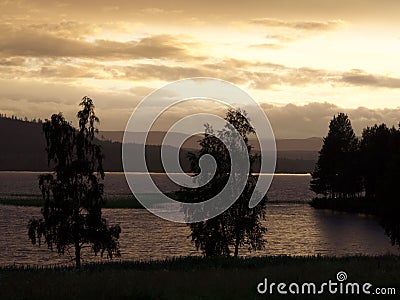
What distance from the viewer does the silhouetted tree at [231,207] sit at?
5078 cm

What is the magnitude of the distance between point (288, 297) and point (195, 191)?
3041 cm

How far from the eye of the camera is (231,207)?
51.4 metres

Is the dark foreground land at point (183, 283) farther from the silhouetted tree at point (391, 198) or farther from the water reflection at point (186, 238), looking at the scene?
the silhouetted tree at point (391, 198)

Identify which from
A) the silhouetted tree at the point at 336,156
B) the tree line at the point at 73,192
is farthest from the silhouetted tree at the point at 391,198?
the silhouetted tree at the point at 336,156

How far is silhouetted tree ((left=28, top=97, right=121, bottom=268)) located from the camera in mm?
40344

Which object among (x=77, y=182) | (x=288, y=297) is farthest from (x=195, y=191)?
(x=288, y=297)

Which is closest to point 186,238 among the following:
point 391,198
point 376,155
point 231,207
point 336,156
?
point 231,207

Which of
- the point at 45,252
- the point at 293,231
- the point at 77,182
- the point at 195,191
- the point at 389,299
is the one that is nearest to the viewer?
the point at 389,299

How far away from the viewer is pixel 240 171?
171ft

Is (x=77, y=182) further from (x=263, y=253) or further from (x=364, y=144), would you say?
(x=364, y=144)

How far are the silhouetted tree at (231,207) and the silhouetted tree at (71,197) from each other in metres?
11.4

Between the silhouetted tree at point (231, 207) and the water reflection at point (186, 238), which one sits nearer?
the silhouetted tree at point (231, 207)

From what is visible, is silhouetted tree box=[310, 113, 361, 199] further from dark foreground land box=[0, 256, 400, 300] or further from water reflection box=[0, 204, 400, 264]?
dark foreground land box=[0, 256, 400, 300]

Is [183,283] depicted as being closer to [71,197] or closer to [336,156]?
[71,197]
